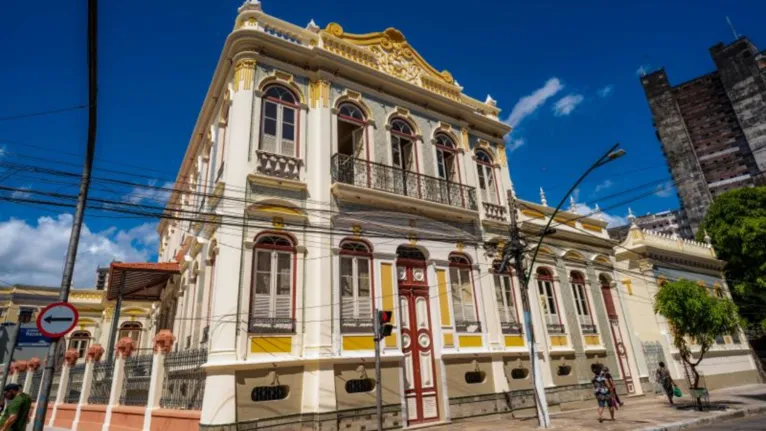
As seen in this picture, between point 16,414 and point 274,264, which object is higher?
point 274,264

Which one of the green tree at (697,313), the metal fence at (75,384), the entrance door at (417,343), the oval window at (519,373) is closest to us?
the entrance door at (417,343)

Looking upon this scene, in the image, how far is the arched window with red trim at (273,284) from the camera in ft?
33.1

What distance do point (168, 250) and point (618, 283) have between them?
20.6 m

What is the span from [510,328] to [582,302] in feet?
15.6

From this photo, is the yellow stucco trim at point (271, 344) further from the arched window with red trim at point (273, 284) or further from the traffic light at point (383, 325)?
the traffic light at point (383, 325)

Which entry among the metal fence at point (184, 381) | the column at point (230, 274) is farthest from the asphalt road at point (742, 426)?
the metal fence at point (184, 381)

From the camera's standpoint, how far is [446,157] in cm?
1583

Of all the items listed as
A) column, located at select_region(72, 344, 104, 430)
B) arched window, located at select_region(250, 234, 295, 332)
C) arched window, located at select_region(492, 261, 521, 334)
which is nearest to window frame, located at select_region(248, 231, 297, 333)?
arched window, located at select_region(250, 234, 295, 332)

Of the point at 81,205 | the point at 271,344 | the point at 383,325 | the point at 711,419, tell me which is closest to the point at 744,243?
the point at 711,419

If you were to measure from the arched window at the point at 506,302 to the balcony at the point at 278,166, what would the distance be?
7.19 meters

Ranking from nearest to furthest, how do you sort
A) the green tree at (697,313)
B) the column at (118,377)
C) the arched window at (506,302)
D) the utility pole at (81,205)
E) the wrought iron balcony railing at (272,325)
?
the utility pole at (81,205) → the wrought iron balcony railing at (272,325) → the column at (118,377) → the green tree at (697,313) → the arched window at (506,302)

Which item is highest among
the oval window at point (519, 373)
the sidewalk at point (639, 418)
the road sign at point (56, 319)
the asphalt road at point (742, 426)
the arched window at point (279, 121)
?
the arched window at point (279, 121)

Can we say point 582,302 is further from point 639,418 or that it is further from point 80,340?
point 80,340

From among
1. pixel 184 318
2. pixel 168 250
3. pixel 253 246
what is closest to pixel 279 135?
pixel 253 246
